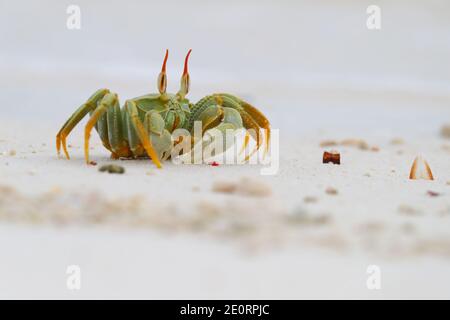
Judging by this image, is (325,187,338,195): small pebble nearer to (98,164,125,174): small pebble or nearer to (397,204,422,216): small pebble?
(397,204,422,216): small pebble

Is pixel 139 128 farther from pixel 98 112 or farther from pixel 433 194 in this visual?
pixel 433 194

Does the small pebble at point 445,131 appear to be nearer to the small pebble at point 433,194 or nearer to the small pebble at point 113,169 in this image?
the small pebble at point 433,194

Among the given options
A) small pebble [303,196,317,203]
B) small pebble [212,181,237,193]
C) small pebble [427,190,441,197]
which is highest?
small pebble [212,181,237,193]

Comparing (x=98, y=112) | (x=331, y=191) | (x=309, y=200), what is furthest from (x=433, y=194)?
(x=98, y=112)

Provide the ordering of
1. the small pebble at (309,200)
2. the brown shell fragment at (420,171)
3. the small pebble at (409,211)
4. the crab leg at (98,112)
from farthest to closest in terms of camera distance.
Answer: the brown shell fragment at (420,171)
the crab leg at (98,112)
the small pebble at (309,200)
the small pebble at (409,211)

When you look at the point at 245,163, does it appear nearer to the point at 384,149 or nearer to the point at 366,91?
the point at 384,149

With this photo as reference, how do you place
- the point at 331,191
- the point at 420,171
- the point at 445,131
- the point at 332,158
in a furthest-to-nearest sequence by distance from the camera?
the point at 445,131 → the point at 332,158 → the point at 420,171 → the point at 331,191

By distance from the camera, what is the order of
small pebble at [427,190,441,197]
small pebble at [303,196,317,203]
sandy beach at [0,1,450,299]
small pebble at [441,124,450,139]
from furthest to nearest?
small pebble at [441,124,450,139] < small pebble at [427,190,441,197] < small pebble at [303,196,317,203] < sandy beach at [0,1,450,299]

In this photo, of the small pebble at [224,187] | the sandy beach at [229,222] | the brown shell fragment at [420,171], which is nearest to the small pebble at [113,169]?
the sandy beach at [229,222]

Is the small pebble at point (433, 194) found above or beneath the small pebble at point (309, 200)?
beneath

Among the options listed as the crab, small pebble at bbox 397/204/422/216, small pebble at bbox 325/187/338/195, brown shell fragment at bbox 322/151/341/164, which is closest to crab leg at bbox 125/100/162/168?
the crab
